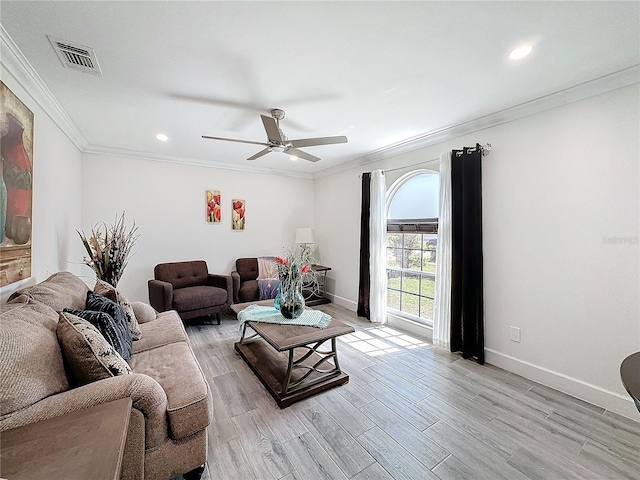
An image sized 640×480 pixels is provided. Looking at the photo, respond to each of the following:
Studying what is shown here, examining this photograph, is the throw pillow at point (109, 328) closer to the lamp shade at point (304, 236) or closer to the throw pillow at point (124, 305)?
the throw pillow at point (124, 305)

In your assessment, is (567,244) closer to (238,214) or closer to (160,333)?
(160,333)

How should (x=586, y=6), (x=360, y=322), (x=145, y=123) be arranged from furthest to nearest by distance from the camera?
(x=360, y=322)
(x=145, y=123)
(x=586, y=6)

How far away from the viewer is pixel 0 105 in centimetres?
170

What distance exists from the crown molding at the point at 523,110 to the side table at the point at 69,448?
11.6 feet

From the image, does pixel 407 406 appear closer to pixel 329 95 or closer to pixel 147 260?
pixel 329 95

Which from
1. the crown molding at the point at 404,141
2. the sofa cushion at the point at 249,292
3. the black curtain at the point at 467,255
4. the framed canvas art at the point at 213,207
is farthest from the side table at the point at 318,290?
the black curtain at the point at 467,255

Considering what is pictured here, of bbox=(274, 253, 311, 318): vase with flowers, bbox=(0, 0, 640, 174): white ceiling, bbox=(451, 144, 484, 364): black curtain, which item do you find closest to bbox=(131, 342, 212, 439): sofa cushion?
bbox=(274, 253, 311, 318): vase with flowers

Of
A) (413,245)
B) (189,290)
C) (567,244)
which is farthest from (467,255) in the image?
→ (189,290)

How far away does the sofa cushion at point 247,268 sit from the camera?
4875 millimetres

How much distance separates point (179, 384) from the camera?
1.60 meters

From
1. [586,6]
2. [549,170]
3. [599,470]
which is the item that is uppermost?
[586,6]

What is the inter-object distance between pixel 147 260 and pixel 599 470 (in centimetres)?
519

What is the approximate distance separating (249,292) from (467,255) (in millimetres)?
3159

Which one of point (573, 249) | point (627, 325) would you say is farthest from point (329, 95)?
point (627, 325)
